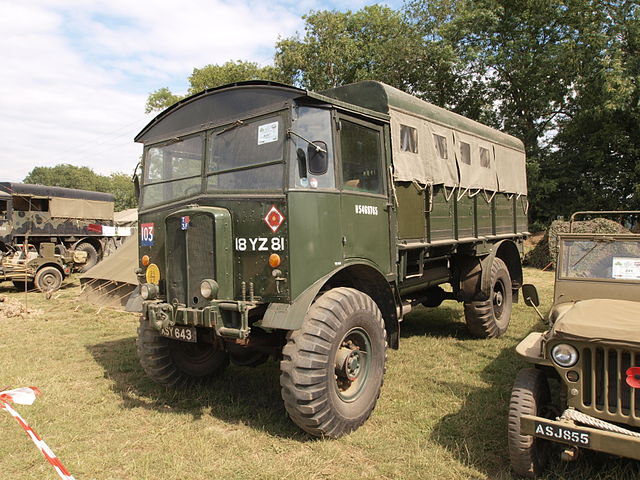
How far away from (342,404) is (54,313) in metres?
8.34

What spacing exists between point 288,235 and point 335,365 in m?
1.17

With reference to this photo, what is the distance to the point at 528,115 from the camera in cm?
2188

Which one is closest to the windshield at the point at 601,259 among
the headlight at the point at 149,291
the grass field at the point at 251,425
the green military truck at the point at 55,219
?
the grass field at the point at 251,425

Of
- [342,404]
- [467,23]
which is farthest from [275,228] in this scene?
[467,23]

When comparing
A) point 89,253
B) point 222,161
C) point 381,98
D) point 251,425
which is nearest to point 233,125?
point 222,161

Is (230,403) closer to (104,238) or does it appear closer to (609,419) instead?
(609,419)

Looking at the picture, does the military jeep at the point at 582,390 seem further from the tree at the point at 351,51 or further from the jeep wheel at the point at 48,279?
the tree at the point at 351,51

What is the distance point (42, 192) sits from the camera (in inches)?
667

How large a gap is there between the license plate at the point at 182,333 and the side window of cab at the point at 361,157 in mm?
1912

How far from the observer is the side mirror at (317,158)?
4195 mm

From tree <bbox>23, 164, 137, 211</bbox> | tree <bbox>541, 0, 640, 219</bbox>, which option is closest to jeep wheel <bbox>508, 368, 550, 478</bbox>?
tree <bbox>541, 0, 640, 219</bbox>

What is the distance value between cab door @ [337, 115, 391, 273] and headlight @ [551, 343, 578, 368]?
6.43 ft

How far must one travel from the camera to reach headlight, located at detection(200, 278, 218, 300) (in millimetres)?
4168

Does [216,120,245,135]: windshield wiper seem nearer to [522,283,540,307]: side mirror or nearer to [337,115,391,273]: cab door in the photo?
[337,115,391,273]: cab door
